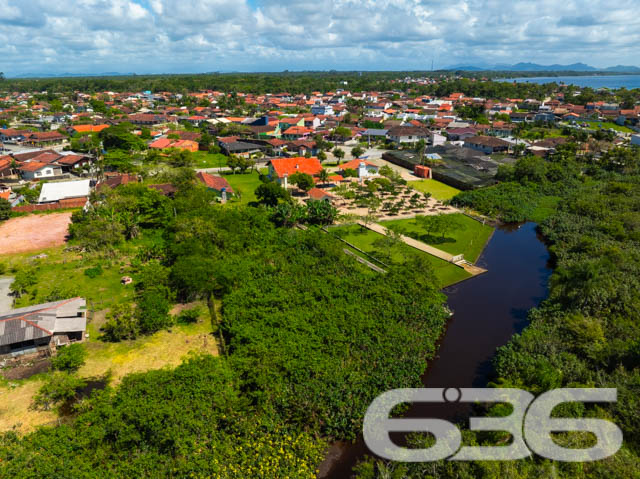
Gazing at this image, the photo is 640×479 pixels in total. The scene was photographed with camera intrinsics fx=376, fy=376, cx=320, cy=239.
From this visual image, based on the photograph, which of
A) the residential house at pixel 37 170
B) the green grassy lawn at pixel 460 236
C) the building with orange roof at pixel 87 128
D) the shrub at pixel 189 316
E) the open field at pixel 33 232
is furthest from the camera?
the building with orange roof at pixel 87 128

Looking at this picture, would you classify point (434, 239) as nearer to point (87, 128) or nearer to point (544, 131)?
point (544, 131)

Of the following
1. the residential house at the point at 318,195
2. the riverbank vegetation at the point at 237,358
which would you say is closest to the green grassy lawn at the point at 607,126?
the residential house at the point at 318,195

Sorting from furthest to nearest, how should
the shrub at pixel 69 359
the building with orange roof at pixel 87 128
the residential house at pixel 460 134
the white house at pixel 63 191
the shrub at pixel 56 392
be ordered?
1. the residential house at pixel 460 134
2. the building with orange roof at pixel 87 128
3. the white house at pixel 63 191
4. the shrub at pixel 69 359
5. the shrub at pixel 56 392

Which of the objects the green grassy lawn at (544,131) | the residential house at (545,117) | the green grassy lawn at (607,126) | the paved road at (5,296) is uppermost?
the residential house at (545,117)

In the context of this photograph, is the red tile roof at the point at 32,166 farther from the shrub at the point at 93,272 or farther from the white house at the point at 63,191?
the shrub at the point at 93,272

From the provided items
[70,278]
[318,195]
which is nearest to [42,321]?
[70,278]

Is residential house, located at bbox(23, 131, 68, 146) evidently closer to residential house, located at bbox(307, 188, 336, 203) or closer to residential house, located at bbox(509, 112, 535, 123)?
residential house, located at bbox(307, 188, 336, 203)

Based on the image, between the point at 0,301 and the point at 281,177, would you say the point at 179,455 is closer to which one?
the point at 0,301
